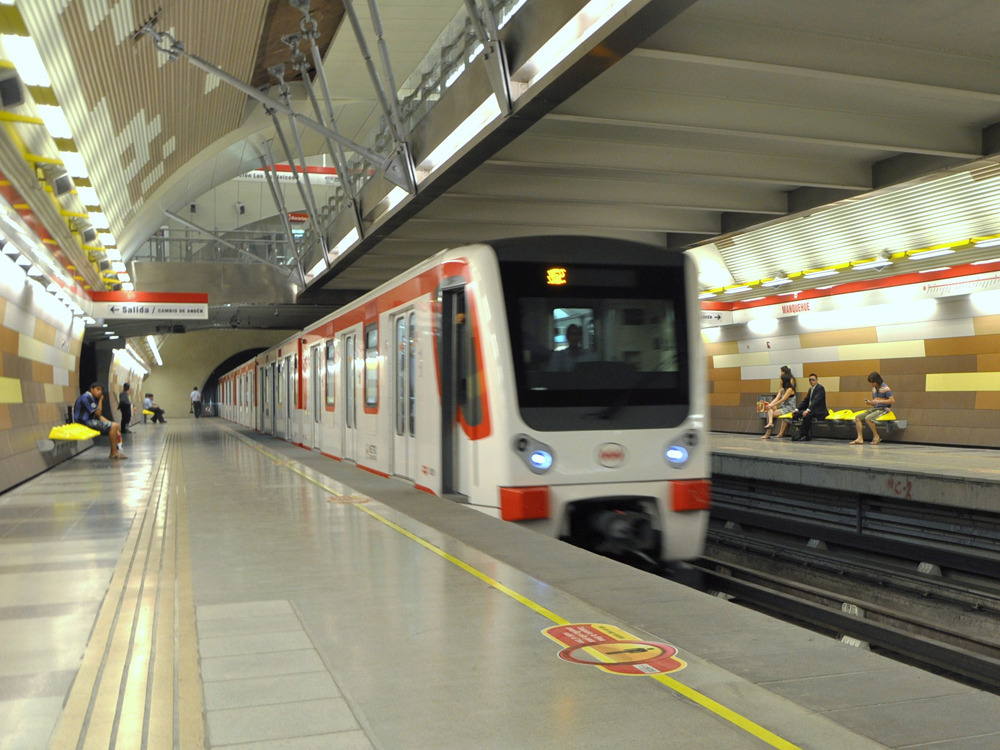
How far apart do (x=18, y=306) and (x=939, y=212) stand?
46.7ft

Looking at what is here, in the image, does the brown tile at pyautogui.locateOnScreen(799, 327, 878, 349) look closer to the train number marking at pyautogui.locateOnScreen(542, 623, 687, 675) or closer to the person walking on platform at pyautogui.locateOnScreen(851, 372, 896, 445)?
the person walking on platform at pyautogui.locateOnScreen(851, 372, 896, 445)

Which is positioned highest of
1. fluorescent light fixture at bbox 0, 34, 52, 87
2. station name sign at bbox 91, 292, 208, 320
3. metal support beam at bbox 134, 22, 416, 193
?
metal support beam at bbox 134, 22, 416, 193

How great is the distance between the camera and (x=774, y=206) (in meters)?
13.4

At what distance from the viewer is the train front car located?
749cm

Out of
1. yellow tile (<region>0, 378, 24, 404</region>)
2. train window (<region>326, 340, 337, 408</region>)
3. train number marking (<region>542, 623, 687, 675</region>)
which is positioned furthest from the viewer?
train window (<region>326, 340, 337, 408</region>)

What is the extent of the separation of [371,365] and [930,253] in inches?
367

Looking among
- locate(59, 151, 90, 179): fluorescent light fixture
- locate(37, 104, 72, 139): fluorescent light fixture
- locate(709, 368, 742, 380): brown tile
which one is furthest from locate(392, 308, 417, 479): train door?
locate(709, 368, 742, 380): brown tile

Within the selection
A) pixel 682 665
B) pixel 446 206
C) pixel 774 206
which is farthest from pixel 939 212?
pixel 682 665

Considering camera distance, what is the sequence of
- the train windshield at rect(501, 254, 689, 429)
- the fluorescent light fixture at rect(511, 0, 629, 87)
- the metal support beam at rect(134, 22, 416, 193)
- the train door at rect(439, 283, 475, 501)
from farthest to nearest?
the metal support beam at rect(134, 22, 416, 193) < the train door at rect(439, 283, 475, 501) < the train windshield at rect(501, 254, 689, 429) < the fluorescent light fixture at rect(511, 0, 629, 87)

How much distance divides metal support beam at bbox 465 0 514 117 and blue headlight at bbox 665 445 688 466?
364 cm

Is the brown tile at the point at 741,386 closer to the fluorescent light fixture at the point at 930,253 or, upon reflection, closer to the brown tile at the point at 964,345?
the brown tile at the point at 964,345

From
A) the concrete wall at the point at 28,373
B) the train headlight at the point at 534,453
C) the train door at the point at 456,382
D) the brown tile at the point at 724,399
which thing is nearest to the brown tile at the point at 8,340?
the concrete wall at the point at 28,373

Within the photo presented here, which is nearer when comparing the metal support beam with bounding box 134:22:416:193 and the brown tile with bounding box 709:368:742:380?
the metal support beam with bounding box 134:22:416:193

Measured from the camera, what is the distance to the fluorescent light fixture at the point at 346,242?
1705 cm
